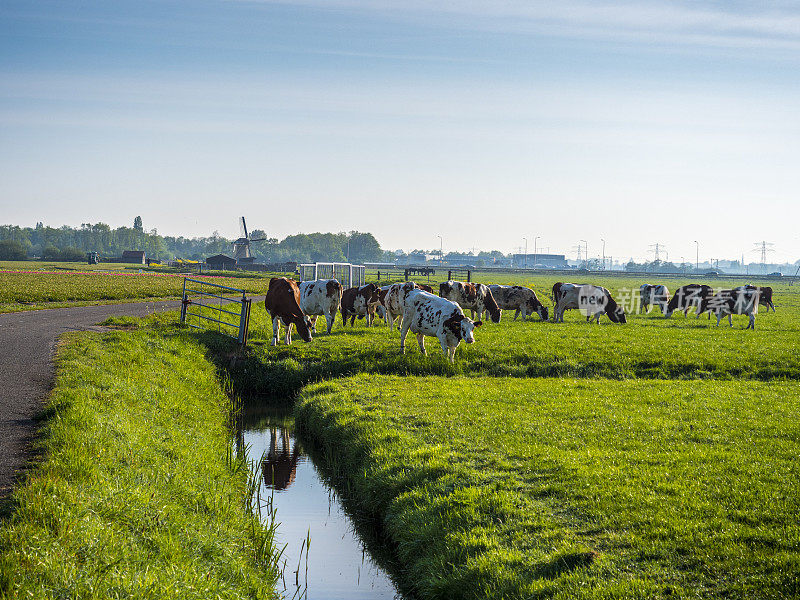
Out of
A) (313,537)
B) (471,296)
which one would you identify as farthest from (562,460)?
(471,296)

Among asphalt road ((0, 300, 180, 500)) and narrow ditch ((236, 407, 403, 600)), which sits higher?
asphalt road ((0, 300, 180, 500))

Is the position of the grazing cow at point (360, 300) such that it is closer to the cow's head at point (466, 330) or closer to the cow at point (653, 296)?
the cow's head at point (466, 330)

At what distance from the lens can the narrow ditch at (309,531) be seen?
8.67 m

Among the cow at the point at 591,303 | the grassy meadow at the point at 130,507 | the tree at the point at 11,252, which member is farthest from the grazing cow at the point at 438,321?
the tree at the point at 11,252

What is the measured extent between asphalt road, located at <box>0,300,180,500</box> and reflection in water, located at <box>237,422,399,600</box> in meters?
3.84

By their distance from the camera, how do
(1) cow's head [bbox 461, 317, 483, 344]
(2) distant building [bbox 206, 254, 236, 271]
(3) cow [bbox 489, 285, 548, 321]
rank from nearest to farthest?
(1) cow's head [bbox 461, 317, 483, 344]
(3) cow [bbox 489, 285, 548, 321]
(2) distant building [bbox 206, 254, 236, 271]

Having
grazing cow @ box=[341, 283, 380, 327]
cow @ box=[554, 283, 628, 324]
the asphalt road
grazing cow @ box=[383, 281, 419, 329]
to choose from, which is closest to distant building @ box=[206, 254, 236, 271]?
the asphalt road

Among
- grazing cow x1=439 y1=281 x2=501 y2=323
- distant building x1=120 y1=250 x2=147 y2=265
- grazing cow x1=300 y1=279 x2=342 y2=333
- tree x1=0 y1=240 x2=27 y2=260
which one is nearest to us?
grazing cow x1=300 y1=279 x2=342 y2=333

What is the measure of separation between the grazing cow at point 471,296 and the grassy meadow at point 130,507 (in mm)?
17550

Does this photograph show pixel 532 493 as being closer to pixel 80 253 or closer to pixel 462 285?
pixel 462 285

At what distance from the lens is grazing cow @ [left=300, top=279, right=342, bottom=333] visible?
24.4m

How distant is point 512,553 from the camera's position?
24.2 feet

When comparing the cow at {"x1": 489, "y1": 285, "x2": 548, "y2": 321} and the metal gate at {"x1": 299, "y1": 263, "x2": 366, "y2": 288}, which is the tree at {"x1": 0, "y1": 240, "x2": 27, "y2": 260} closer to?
the metal gate at {"x1": 299, "y1": 263, "x2": 366, "y2": 288}

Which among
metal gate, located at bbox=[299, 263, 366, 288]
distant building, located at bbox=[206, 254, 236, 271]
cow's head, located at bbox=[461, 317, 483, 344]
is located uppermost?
distant building, located at bbox=[206, 254, 236, 271]
